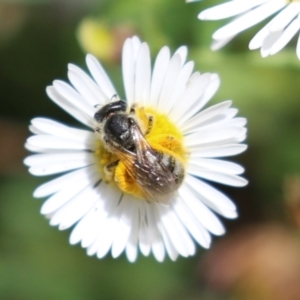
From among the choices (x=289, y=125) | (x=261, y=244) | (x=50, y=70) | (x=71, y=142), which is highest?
(x=50, y=70)

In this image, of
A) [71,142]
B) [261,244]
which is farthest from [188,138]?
[261,244]

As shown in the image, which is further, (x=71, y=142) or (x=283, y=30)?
(x=71, y=142)

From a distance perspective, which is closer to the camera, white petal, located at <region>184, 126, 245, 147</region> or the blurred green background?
white petal, located at <region>184, 126, 245, 147</region>

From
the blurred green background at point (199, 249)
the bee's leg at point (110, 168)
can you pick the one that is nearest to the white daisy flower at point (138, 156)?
the bee's leg at point (110, 168)

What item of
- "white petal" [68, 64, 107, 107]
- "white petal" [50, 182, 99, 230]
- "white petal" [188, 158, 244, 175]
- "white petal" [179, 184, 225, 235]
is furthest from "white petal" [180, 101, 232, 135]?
"white petal" [50, 182, 99, 230]

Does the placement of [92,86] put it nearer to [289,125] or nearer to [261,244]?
[289,125]

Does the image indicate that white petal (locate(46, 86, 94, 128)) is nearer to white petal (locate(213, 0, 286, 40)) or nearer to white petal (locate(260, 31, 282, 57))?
white petal (locate(213, 0, 286, 40))

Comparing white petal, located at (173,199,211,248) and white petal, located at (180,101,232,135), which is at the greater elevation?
white petal, located at (180,101,232,135)
